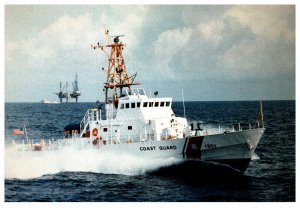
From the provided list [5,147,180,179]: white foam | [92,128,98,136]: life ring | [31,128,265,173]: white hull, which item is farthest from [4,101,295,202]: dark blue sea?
[92,128,98,136]: life ring

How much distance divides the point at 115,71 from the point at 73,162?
15.8 feet

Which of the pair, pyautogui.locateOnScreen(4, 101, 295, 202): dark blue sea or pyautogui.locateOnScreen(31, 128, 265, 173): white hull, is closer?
pyautogui.locateOnScreen(4, 101, 295, 202): dark blue sea

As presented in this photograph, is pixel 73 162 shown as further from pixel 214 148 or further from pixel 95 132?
pixel 214 148

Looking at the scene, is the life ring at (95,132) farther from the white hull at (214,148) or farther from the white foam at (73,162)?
the white hull at (214,148)

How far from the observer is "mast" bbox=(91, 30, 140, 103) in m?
18.8

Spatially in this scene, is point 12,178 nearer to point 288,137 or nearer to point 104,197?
point 104,197

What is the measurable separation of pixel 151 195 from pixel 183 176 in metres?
2.58

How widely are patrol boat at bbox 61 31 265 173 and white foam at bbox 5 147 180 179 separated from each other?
12.9 inches

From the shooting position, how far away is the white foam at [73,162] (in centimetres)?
1728

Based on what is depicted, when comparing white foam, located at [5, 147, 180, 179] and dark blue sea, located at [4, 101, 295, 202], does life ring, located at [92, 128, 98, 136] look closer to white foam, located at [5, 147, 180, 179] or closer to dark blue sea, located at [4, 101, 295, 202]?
white foam, located at [5, 147, 180, 179]

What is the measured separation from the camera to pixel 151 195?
1462 centimetres

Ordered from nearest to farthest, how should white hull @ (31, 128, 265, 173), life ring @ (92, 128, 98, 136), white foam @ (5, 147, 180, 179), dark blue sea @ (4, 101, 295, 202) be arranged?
1. dark blue sea @ (4, 101, 295, 202)
2. white hull @ (31, 128, 265, 173)
3. white foam @ (5, 147, 180, 179)
4. life ring @ (92, 128, 98, 136)

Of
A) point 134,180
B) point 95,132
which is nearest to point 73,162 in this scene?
point 95,132
